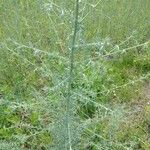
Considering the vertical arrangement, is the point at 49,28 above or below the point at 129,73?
above

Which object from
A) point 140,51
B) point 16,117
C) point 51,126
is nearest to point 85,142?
point 51,126

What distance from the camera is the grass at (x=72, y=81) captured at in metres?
2.99

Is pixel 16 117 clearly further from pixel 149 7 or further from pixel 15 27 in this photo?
pixel 149 7

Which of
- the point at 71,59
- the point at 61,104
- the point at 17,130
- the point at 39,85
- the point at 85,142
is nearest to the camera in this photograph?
the point at 71,59

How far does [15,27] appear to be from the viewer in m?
4.46

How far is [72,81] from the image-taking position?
291 centimetres

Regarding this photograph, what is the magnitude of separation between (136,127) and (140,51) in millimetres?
1181

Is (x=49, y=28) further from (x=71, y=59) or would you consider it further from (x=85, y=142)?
(x=71, y=59)

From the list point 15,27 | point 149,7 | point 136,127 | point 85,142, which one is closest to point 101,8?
point 149,7

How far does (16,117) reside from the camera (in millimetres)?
3869

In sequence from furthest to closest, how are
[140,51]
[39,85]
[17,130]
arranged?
[140,51] → [39,85] → [17,130]

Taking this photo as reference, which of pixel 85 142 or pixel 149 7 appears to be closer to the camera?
pixel 85 142

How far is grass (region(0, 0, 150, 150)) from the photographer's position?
2.99 metres

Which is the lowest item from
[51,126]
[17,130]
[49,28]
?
[17,130]
